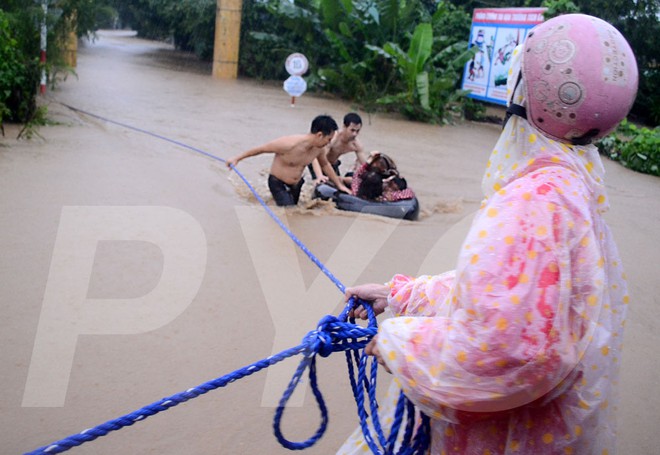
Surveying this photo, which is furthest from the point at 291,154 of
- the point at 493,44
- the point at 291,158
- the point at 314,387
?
the point at 493,44

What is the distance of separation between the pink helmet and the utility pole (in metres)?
17.5

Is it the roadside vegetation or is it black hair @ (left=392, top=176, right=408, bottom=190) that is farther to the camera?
the roadside vegetation

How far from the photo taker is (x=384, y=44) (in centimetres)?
1570

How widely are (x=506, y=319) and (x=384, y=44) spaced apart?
15.0 m

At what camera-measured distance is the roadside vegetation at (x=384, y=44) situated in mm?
13039

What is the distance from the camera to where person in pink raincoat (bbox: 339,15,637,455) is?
1368 millimetres

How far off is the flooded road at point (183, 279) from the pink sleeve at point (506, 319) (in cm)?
201

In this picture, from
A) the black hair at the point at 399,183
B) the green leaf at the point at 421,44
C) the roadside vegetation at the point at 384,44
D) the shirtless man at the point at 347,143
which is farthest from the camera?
the green leaf at the point at 421,44

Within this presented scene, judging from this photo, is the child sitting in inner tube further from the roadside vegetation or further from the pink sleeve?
the pink sleeve

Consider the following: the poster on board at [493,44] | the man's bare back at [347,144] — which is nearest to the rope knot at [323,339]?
the man's bare back at [347,144]

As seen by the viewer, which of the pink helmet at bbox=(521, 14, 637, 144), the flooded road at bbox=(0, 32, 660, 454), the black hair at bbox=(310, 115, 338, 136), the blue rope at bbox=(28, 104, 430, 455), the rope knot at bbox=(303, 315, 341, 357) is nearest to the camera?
the pink helmet at bbox=(521, 14, 637, 144)

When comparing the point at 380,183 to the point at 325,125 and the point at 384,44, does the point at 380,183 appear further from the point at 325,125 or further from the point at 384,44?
the point at 384,44

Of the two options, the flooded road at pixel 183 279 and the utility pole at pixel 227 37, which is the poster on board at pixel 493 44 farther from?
the utility pole at pixel 227 37

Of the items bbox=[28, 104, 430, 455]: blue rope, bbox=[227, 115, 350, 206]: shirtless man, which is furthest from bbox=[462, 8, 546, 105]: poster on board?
bbox=[28, 104, 430, 455]: blue rope
